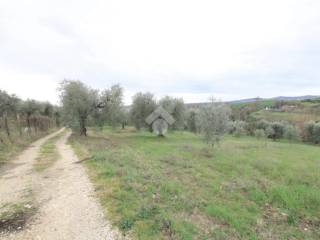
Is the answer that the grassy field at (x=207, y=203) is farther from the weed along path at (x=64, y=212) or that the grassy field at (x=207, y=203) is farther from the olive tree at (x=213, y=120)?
the olive tree at (x=213, y=120)

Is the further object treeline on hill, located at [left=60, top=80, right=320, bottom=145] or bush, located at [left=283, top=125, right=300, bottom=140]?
bush, located at [left=283, top=125, right=300, bottom=140]

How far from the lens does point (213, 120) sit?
17391 mm

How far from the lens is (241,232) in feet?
16.7

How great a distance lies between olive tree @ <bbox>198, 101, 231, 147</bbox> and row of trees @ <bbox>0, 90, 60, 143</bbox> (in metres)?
14.2

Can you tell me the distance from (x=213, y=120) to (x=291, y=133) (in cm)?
3691

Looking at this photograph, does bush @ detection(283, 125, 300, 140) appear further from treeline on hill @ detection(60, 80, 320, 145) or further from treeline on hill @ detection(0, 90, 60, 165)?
treeline on hill @ detection(0, 90, 60, 165)

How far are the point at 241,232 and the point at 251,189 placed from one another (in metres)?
3.49

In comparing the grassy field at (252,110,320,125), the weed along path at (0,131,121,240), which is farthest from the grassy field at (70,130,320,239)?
the grassy field at (252,110,320,125)

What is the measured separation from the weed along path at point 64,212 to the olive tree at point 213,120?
1127cm

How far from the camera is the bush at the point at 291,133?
46.1 metres

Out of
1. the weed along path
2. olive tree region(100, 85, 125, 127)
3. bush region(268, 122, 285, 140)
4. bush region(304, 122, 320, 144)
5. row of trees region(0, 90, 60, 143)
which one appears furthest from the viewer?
bush region(268, 122, 285, 140)

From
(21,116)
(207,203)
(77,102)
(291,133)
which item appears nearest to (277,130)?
(291,133)

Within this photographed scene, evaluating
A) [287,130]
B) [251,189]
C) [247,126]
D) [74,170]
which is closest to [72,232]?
[74,170]

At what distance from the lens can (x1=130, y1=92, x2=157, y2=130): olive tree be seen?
34.6 metres
